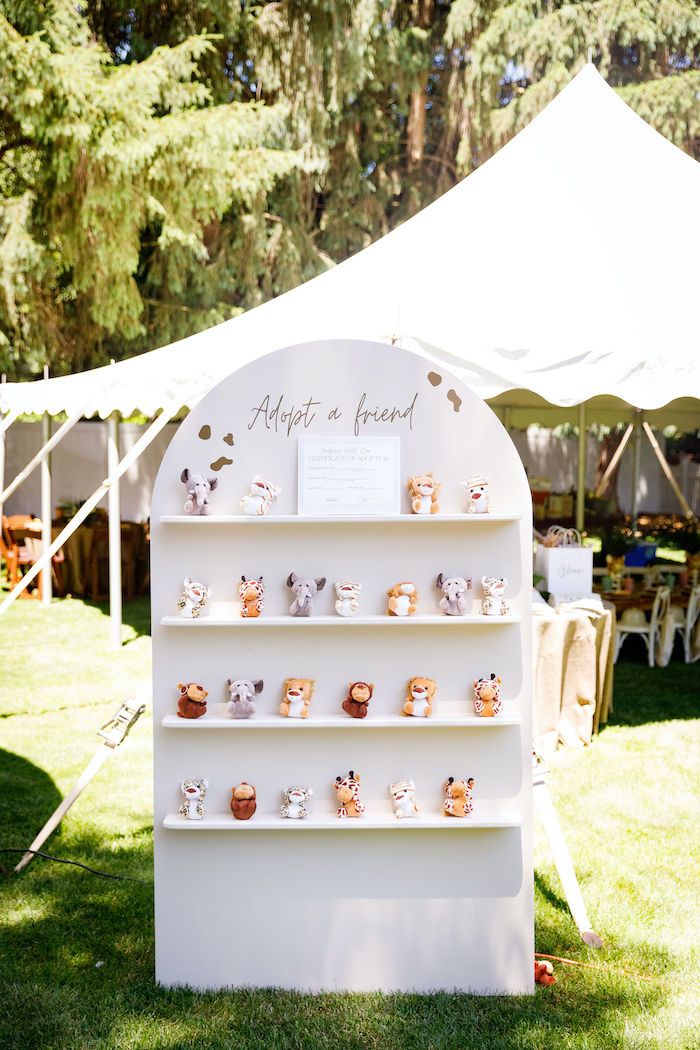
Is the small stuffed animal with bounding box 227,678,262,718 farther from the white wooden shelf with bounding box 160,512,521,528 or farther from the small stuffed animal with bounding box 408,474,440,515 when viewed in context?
the small stuffed animal with bounding box 408,474,440,515

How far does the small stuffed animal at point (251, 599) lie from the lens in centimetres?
302

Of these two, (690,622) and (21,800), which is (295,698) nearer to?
(21,800)

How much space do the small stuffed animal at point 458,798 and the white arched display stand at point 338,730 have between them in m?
0.05

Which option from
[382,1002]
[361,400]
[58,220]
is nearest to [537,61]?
[58,220]

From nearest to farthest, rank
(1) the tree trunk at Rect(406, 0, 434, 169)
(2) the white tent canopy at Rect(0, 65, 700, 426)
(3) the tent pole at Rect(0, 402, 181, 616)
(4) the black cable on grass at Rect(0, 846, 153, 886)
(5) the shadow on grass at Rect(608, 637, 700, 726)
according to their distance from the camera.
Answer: (4) the black cable on grass at Rect(0, 846, 153, 886) → (3) the tent pole at Rect(0, 402, 181, 616) → (2) the white tent canopy at Rect(0, 65, 700, 426) → (5) the shadow on grass at Rect(608, 637, 700, 726) → (1) the tree trunk at Rect(406, 0, 434, 169)

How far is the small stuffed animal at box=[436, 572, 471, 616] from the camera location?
9.86 ft

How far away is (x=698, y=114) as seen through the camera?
1420 centimetres

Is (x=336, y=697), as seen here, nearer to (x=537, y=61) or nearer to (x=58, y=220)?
(x=58, y=220)

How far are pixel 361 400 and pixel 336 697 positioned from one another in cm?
96

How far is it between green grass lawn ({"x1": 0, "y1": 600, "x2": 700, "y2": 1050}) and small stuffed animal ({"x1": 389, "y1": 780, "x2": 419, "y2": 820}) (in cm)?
58

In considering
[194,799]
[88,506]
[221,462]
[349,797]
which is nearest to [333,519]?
[221,462]

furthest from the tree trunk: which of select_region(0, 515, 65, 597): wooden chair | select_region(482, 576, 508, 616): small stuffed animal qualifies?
select_region(482, 576, 508, 616): small stuffed animal

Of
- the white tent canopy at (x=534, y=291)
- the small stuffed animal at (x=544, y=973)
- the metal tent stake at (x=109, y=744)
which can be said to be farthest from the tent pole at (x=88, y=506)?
the small stuffed animal at (x=544, y=973)

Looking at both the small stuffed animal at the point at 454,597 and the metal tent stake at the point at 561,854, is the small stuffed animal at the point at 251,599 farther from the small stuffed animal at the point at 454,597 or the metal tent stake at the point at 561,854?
the metal tent stake at the point at 561,854
